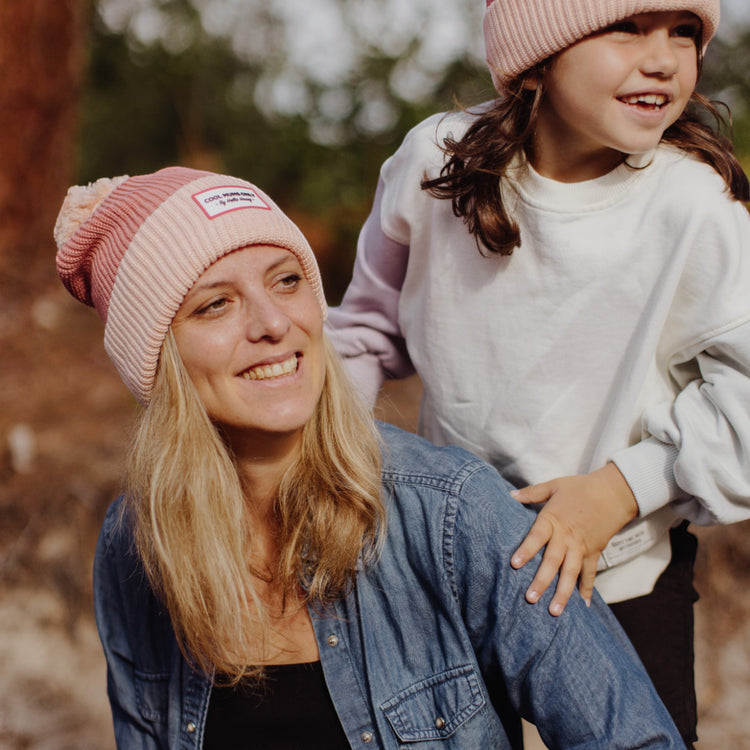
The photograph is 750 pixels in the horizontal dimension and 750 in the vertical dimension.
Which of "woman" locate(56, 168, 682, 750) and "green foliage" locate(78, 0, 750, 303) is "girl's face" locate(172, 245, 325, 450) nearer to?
"woman" locate(56, 168, 682, 750)

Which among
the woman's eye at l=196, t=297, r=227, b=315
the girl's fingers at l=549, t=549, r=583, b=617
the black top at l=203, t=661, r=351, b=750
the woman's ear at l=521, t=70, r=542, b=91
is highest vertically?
the woman's ear at l=521, t=70, r=542, b=91

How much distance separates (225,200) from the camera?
200 cm

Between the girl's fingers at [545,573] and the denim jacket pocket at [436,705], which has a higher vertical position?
the girl's fingers at [545,573]

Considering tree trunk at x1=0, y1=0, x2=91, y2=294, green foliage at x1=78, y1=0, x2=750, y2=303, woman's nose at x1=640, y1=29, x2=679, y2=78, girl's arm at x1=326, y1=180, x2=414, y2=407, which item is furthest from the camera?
green foliage at x1=78, y1=0, x2=750, y2=303

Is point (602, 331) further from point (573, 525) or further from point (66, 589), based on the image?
point (66, 589)

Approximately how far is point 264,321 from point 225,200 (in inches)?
12.1

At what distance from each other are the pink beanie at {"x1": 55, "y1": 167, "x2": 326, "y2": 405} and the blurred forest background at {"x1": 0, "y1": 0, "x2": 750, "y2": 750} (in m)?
0.42

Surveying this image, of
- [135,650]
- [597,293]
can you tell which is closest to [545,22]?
[597,293]

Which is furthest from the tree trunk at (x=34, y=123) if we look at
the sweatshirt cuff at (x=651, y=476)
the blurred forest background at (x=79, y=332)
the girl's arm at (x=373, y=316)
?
the sweatshirt cuff at (x=651, y=476)

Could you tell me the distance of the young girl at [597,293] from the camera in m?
1.88

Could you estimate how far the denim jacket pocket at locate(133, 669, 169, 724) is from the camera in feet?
7.35

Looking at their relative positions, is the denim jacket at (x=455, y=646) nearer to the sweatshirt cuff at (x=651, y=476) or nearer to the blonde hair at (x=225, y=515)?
the blonde hair at (x=225, y=515)

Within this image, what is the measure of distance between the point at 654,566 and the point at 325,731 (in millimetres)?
910

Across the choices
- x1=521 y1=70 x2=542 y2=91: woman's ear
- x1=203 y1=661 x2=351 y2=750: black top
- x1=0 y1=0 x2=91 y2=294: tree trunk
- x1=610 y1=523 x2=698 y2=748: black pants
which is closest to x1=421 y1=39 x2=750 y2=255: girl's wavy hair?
x1=521 y1=70 x2=542 y2=91: woman's ear
